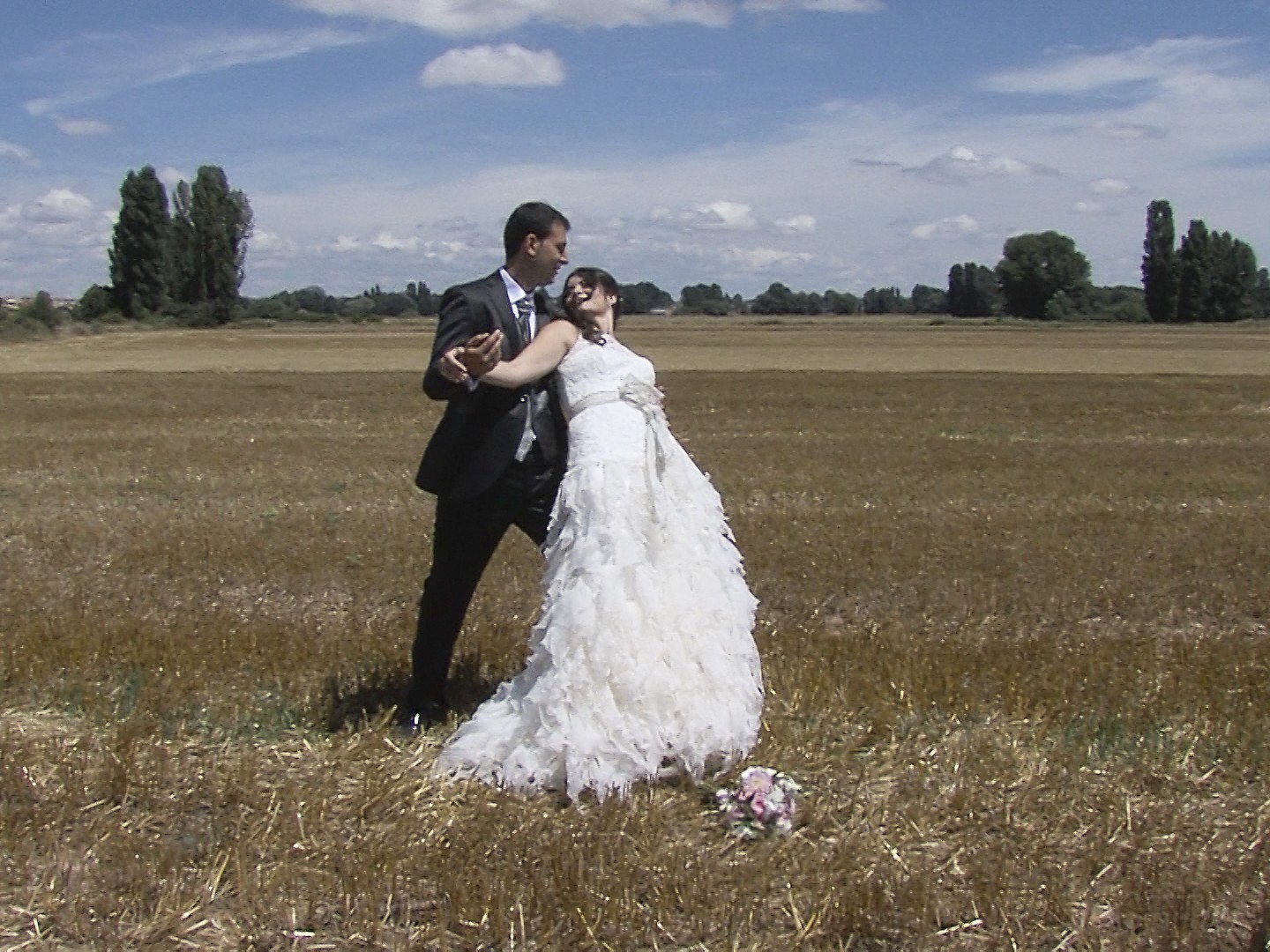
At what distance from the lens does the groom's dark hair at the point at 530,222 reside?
5.54m

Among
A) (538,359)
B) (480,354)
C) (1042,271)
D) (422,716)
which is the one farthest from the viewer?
(1042,271)

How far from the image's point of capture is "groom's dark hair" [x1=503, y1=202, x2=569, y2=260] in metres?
5.54

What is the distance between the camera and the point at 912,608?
9219mm

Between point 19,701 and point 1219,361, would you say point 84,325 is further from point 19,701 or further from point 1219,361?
point 19,701

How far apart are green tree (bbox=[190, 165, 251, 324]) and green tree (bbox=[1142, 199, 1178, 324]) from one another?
76.2m

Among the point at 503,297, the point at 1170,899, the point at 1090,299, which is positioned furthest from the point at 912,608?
the point at 1090,299

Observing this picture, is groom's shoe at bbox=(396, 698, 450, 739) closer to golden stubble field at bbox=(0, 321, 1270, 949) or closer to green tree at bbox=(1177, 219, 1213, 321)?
golden stubble field at bbox=(0, 321, 1270, 949)

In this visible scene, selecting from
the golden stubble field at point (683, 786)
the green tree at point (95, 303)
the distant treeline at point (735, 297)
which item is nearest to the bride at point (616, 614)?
the golden stubble field at point (683, 786)

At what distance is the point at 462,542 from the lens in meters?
5.81

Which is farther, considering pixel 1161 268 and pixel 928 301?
pixel 928 301

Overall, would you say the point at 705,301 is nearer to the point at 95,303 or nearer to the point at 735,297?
the point at 735,297

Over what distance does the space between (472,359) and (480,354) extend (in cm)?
4

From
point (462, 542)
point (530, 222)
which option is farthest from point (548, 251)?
point (462, 542)

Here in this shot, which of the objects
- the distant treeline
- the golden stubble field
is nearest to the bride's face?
the golden stubble field
